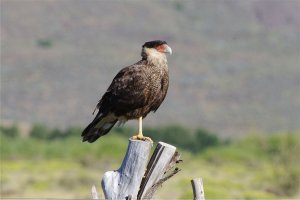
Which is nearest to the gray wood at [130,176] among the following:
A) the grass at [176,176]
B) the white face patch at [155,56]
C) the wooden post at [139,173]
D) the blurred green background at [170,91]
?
the wooden post at [139,173]

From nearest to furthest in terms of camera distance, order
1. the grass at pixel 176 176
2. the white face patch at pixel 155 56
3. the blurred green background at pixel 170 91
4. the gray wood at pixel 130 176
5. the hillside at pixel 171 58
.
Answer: the gray wood at pixel 130 176 < the white face patch at pixel 155 56 < the grass at pixel 176 176 < the blurred green background at pixel 170 91 < the hillside at pixel 171 58

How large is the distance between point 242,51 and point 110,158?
64.6 m

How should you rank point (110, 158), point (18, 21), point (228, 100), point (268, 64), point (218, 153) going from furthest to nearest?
point (18, 21) → point (268, 64) → point (228, 100) → point (218, 153) → point (110, 158)

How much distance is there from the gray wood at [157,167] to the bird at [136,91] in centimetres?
144

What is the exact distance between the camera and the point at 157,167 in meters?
9.05

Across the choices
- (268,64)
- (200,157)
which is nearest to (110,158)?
(200,157)

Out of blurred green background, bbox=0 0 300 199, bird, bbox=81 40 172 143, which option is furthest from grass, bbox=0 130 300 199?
bird, bbox=81 40 172 143

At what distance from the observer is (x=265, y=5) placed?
135750 mm

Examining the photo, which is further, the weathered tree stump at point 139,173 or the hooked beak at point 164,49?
the hooked beak at point 164,49

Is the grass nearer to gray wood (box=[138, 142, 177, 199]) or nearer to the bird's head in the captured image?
the bird's head

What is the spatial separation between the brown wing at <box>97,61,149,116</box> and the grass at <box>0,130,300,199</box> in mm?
13537

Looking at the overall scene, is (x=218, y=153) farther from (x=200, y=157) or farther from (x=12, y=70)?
(x=12, y=70)

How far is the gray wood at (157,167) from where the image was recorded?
900 cm

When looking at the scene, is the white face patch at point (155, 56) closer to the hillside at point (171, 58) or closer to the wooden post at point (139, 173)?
the wooden post at point (139, 173)
